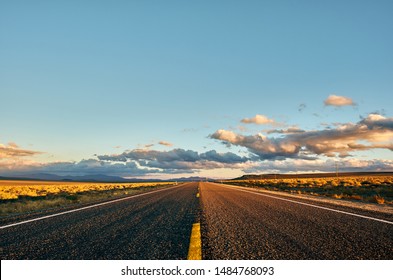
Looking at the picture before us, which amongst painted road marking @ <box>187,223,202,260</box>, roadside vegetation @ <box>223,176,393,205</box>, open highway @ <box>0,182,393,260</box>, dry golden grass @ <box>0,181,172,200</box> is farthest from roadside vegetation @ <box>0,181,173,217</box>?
roadside vegetation @ <box>223,176,393,205</box>

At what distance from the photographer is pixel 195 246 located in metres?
3.45

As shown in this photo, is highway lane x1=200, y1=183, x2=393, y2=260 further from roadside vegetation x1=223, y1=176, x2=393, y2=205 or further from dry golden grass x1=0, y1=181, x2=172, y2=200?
dry golden grass x1=0, y1=181, x2=172, y2=200

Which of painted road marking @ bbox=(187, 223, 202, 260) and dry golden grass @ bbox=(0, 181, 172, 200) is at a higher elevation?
painted road marking @ bbox=(187, 223, 202, 260)

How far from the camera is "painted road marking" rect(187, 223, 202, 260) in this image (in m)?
2.99

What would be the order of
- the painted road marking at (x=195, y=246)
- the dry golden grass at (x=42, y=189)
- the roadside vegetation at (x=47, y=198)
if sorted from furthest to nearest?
1. the dry golden grass at (x=42, y=189)
2. the roadside vegetation at (x=47, y=198)
3. the painted road marking at (x=195, y=246)

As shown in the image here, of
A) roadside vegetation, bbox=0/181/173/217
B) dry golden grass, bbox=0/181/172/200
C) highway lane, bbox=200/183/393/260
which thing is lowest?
dry golden grass, bbox=0/181/172/200

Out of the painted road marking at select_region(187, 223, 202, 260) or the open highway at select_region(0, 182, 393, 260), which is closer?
the painted road marking at select_region(187, 223, 202, 260)

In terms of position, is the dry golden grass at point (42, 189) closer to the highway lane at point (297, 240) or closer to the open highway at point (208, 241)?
the open highway at point (208, 241)

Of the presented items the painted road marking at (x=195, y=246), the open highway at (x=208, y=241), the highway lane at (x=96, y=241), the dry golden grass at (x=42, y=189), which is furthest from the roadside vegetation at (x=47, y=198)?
the painted road marking at (x=195, y=246)

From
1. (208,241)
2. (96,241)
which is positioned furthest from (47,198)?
(208,241)

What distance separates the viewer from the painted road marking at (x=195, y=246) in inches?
118

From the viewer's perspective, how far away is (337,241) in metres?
3.80
